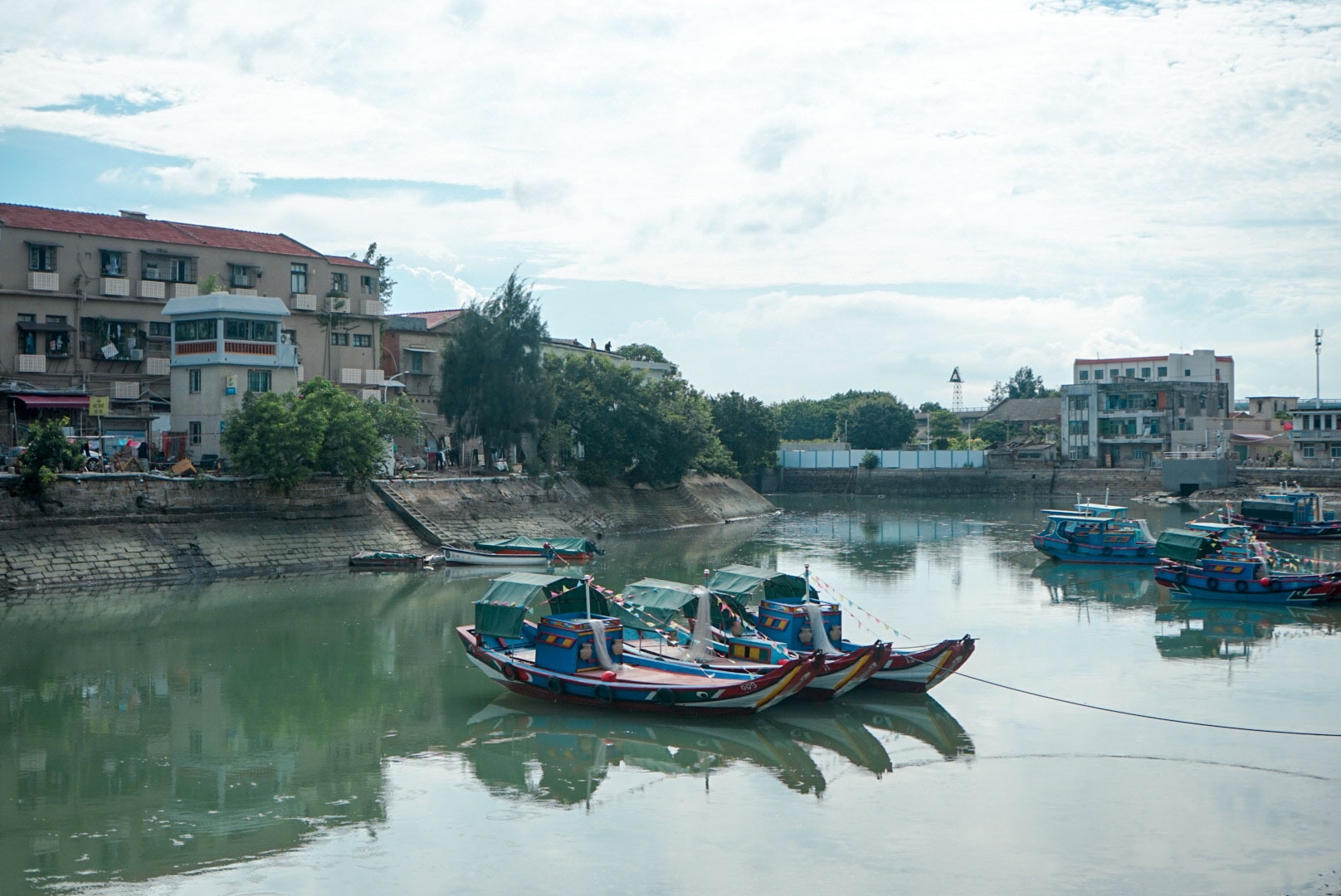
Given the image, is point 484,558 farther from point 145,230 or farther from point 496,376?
point 145,230

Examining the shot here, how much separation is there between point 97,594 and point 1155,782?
31.4 metres

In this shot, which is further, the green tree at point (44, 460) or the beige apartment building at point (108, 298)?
the beige apartment building at point (108, 298)

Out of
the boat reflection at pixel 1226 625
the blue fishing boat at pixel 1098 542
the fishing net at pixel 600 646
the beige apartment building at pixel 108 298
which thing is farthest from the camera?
the beige apartment building at pixel 108 298

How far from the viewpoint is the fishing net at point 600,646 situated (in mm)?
24000

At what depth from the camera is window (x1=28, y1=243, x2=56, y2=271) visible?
5159 cm

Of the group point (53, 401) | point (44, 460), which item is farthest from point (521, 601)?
point (53, 401)

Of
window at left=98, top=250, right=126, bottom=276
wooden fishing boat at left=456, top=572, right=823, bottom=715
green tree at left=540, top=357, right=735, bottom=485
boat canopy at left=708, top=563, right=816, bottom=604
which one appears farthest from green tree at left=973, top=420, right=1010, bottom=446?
wooden fishing boat at left=456, top=572, right=823, bottom=715

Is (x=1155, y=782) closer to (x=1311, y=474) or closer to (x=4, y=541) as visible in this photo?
(x=4, y=541)

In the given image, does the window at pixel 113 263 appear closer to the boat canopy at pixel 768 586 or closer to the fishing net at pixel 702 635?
the boat canopy at pixel 768 586

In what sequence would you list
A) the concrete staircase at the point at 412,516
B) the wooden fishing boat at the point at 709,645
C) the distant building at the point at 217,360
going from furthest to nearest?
the concrete staircase at the point at 412,516 → the distant building at the point at 217,360 → the wooden fishing boat at the point at 709,645

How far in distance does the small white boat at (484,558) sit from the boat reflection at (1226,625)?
75.2 feet

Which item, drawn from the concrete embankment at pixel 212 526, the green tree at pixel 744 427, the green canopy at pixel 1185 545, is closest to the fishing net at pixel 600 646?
the concrete embankment at pixel 212 526

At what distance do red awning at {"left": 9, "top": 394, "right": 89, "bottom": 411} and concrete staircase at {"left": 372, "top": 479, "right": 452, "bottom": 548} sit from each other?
463 inches

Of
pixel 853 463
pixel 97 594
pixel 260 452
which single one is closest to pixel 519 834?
pixel 97 594
